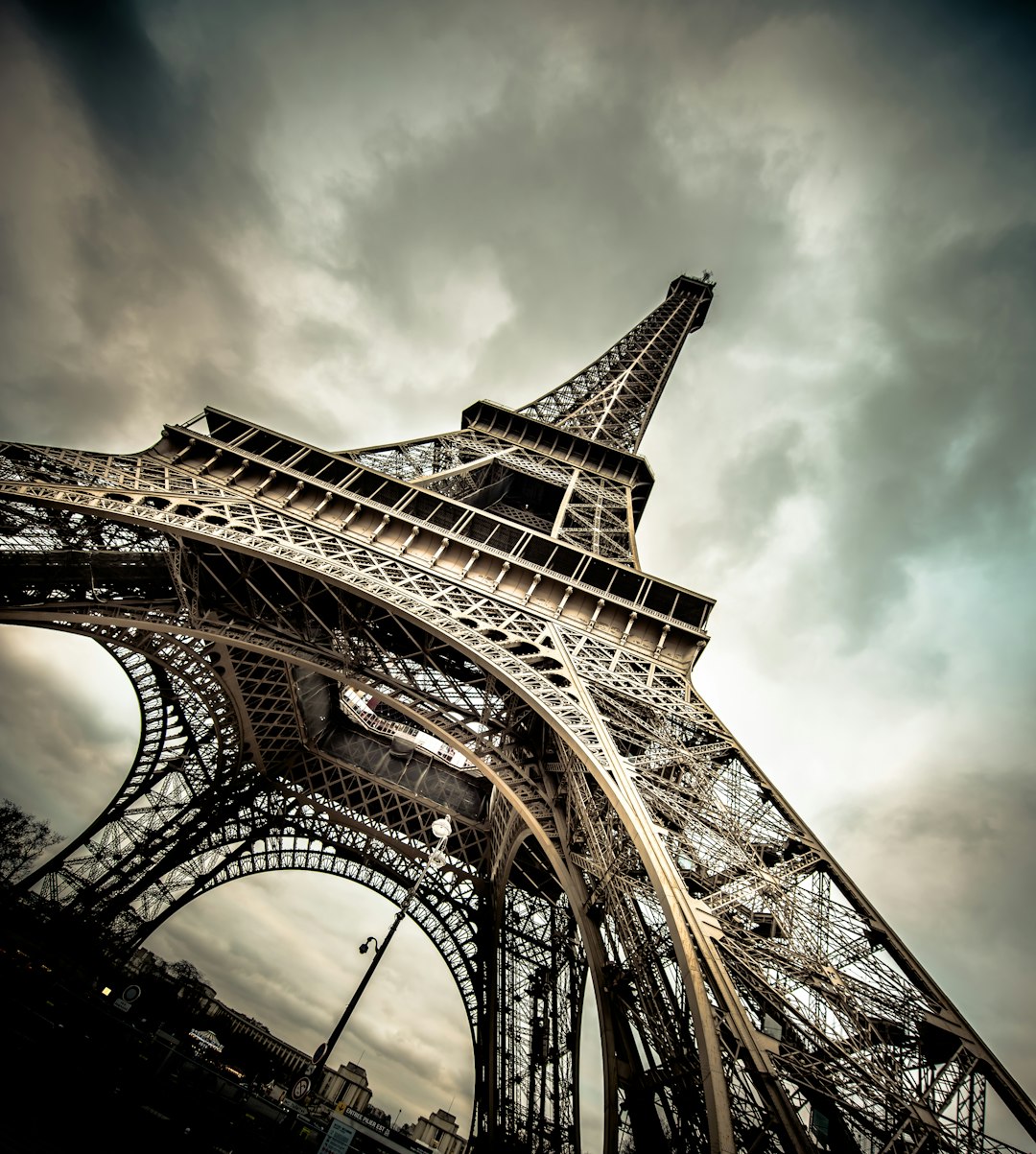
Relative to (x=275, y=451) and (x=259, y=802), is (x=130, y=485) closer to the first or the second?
(x=275, y=451)

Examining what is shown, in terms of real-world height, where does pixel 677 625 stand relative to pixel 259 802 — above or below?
above

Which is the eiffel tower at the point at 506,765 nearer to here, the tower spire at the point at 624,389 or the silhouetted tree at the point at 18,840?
the tower spire at the point at 624,389

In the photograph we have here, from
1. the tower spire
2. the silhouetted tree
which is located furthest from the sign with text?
the silhouetted tree

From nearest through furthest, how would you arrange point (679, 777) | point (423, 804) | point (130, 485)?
1. point (679, 777)
2. point (130, 485)
3. point (423, 804)

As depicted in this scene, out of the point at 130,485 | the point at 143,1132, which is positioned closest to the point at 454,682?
the point at 130,485

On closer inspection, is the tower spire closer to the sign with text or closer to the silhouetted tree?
the sign with text

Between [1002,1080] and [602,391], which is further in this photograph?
[602,391]
